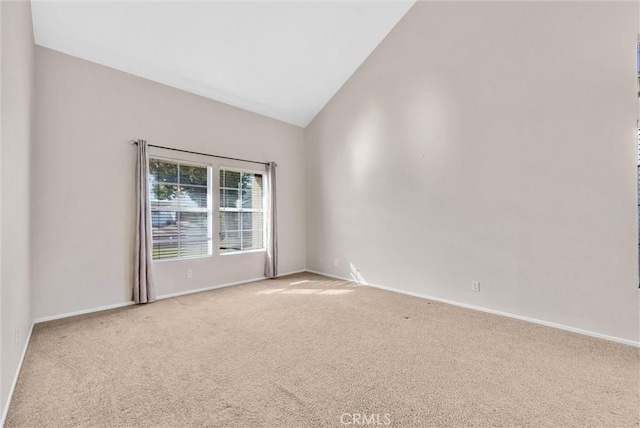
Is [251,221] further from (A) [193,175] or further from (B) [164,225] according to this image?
(B) [164,225]

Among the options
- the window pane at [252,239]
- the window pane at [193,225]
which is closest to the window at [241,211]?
the window pane at [252,239]

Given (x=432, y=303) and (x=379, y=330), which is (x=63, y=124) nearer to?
(x=379, y=330)

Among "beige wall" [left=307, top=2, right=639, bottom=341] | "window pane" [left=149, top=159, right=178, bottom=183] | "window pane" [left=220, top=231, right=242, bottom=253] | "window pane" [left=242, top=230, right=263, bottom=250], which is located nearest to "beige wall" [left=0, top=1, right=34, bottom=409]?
"window pane" [left=149, top=159, right=178, bottom=183]

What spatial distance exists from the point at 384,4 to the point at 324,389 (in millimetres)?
4807

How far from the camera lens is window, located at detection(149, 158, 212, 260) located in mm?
4043

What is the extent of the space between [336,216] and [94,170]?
12.1 ft

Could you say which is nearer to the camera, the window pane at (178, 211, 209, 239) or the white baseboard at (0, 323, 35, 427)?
the white baseboard at (0, 323, 35, 427)

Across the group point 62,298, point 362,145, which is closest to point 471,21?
point 362,145

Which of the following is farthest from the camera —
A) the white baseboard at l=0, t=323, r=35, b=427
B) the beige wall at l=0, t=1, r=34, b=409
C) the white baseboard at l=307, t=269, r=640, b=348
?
the white baseboard at l=307, t=269, r=640, b=348

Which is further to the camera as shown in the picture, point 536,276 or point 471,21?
point 471,21

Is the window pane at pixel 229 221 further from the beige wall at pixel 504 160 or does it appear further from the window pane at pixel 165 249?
the beige wall at pixel 504 160

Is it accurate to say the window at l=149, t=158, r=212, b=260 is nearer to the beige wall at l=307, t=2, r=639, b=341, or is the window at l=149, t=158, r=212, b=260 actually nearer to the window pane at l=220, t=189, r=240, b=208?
the window pane at l=220, t=189, r=240, b=208

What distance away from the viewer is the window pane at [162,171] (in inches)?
158

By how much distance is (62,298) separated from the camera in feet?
10.8
